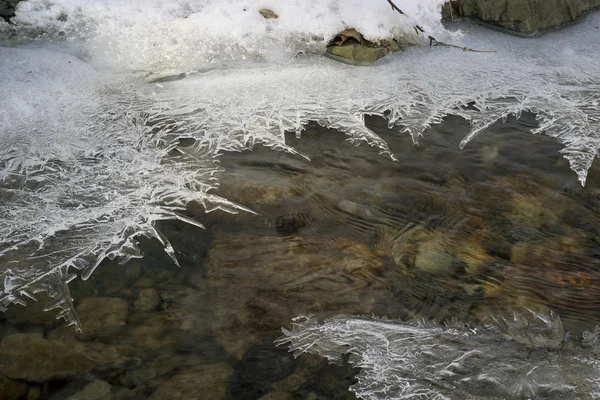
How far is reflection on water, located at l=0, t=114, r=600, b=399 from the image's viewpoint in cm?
211

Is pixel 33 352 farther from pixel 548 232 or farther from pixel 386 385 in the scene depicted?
pixel 548 232

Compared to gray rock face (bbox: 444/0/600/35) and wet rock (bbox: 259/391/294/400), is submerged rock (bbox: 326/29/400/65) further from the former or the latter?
wet rock (bbox: 259/391/294/400)

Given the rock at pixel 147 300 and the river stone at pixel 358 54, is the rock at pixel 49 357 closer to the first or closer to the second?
the rock at pixel 147 300

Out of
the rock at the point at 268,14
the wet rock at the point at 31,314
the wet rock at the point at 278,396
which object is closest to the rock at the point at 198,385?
the wet rock at the point at 278,396

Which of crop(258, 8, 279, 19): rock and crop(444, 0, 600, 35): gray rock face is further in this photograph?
crop(444, 0, 600, 35): gray rock face

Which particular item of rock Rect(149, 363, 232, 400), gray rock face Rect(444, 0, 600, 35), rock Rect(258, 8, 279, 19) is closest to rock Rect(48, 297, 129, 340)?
rock Rect(149, 363, 232, 400)

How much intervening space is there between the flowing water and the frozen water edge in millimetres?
13

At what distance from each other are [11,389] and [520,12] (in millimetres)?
4103

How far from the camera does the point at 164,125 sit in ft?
10.8

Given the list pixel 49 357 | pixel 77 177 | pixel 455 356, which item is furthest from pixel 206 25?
pixel 455 356

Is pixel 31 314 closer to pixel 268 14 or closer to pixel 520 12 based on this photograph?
pixel 268 14

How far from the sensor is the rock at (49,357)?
2.08 meters

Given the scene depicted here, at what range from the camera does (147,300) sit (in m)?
2.34

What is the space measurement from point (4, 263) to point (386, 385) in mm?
1602
